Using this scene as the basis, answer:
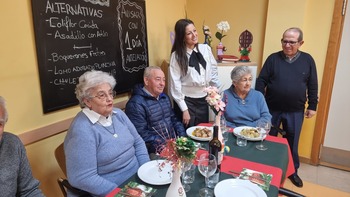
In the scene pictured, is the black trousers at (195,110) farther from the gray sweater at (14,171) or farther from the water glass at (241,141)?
the gray sweater at (14,171)

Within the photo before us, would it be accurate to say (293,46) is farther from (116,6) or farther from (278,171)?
(116,6)

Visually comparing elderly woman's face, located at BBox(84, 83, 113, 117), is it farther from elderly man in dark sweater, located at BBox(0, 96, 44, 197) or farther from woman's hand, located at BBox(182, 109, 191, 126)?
woman's hand, located at BBox(182, 109, 191, 126)

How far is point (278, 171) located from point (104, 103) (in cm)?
107

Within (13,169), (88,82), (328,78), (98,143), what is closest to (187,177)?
(98,143)

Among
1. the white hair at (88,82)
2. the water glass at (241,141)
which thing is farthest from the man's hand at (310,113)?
the white hair at (88,82)

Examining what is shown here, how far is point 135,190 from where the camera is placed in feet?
3.78

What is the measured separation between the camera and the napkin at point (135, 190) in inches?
44.3

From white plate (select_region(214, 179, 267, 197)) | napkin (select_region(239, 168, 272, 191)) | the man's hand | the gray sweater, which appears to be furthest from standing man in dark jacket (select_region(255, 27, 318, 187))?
the gray sweater

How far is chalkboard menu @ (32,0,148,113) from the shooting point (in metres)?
1.76

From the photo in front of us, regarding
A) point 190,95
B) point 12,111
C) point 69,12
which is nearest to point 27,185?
point 12,111

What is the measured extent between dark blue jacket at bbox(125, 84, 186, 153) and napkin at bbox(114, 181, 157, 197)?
0.70 metres

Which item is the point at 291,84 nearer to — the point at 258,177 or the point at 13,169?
the point at 258,177

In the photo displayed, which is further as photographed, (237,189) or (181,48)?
(181,48)

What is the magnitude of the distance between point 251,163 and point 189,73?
3.68 feet
